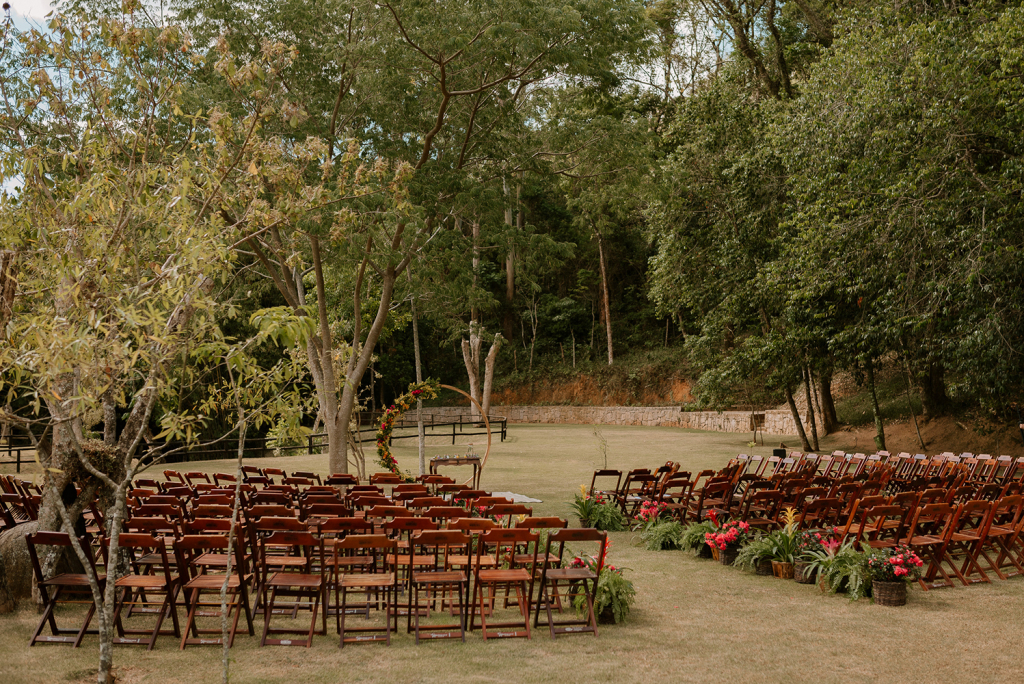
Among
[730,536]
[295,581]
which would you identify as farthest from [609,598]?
[730,536]

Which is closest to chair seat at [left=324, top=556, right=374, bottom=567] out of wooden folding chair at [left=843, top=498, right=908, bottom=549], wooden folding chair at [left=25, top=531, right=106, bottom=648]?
wooden folding chair at [left=25, top=531, right=106, bottom=648]

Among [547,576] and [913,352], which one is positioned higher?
[913,352]

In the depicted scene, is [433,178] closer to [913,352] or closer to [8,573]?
[8,573]

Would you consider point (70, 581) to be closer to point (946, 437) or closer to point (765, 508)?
point (765, 508)

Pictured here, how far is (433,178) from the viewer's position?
13641 millimetres

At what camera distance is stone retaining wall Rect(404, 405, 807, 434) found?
29.3 metres

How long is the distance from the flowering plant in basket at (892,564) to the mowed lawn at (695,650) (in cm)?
25

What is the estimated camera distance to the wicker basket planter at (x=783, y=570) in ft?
25.9

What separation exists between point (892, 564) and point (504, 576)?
3.59 metres

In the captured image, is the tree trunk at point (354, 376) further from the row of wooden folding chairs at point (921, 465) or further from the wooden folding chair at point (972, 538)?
the wooden folding chair at point (972, 538)

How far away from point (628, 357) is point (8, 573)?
3798 cm

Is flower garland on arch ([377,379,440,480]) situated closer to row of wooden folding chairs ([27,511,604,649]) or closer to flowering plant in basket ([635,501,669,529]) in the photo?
flowering plant in basket ([635,501,669,529])

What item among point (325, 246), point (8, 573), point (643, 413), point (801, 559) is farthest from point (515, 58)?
point (643, 413)

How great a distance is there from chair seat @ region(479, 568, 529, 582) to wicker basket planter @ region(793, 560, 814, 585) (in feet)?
10.8
